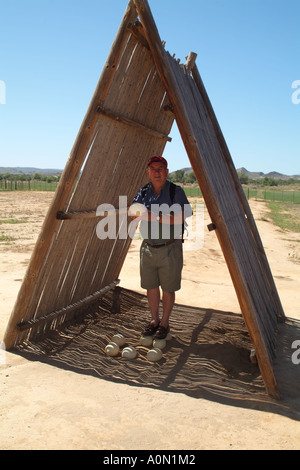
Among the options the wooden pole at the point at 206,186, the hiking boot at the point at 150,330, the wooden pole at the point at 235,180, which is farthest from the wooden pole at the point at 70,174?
the wooden pole at the point at 235,180

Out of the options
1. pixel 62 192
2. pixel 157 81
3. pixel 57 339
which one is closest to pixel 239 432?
pixel 57 339

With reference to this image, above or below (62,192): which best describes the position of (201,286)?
below

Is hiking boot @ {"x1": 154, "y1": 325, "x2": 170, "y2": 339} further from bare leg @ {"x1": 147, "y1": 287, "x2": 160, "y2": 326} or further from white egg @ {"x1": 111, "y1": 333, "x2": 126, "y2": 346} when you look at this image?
white egg @ {"x1": 111, "y1": 333, "x2": 126, "y2": 346}

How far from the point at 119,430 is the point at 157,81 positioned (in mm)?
3521

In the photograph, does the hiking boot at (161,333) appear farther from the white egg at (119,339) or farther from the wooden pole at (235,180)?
the wooden pole at (235,180)

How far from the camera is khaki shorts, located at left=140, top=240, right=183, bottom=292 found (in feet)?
13.0

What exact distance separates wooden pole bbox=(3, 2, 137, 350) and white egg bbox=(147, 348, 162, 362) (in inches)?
48.9

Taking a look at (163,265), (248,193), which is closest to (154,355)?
(163,265)

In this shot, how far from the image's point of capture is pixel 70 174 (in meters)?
3.72

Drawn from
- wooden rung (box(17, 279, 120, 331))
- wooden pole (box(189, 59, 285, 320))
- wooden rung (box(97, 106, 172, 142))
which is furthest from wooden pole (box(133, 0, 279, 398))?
wooden rung (box(17, 279, 120, 331))

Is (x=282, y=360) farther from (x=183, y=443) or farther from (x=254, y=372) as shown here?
(x=183, y=443)

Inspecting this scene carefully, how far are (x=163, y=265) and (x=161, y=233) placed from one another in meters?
0.32

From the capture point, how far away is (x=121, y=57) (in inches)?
149

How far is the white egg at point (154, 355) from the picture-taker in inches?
146
